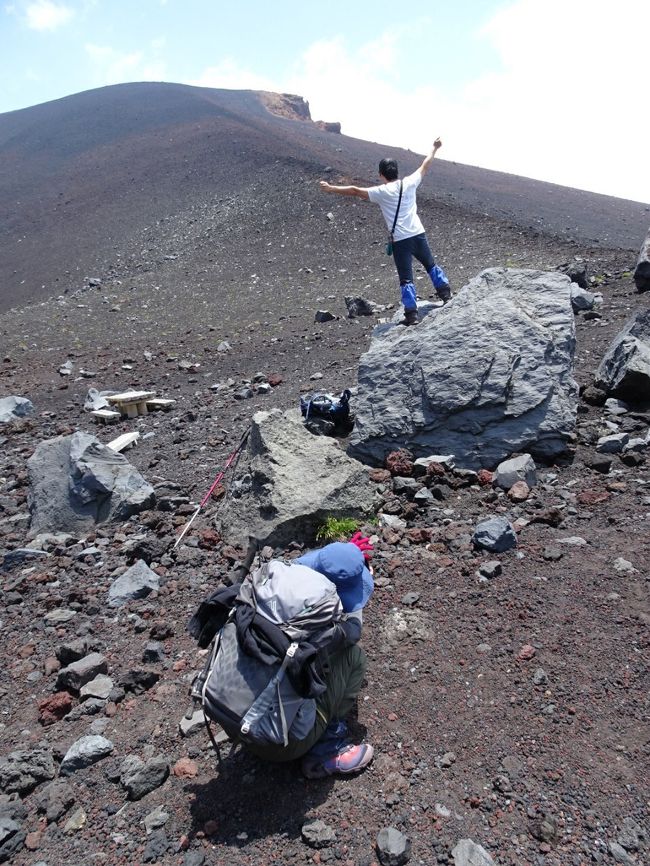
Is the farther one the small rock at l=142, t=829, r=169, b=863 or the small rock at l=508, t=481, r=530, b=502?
the small rock at l=508, t=481, r=530, b=502

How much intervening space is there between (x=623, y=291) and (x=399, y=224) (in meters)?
4.02

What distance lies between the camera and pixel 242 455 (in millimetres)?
5777

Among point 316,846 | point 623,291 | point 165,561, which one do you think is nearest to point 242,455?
point 165,561

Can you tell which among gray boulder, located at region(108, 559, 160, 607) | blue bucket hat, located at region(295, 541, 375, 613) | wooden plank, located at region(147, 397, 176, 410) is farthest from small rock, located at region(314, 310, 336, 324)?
blue bucket hat, located at region(295, 541, 375, 613)

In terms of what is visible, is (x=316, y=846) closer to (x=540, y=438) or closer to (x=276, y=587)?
(x=276, y=587)

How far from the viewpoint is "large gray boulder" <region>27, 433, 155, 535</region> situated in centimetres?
563

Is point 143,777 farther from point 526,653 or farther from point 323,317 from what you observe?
point 323,317

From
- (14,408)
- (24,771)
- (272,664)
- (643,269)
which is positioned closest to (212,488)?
(24,771)

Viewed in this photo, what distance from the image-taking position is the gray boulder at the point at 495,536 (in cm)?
426

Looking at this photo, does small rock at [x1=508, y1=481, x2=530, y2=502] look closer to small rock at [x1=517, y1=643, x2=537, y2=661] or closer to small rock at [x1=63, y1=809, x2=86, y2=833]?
small rock at [x1=517, y1=643, x2=537, y2=661]

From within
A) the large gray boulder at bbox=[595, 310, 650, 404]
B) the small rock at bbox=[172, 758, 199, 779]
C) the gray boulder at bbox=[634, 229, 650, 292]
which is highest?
the gray boulder at bbox=[634, 229, 650, 292]

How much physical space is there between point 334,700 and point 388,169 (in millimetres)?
5551

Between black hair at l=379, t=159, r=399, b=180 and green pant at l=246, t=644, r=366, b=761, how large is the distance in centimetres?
527

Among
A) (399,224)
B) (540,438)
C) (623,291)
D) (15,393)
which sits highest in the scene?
(399,224)
